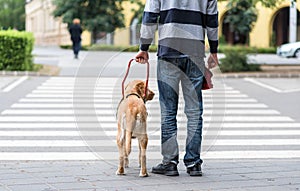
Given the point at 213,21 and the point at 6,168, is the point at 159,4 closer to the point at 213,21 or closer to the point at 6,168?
the point at 213,21

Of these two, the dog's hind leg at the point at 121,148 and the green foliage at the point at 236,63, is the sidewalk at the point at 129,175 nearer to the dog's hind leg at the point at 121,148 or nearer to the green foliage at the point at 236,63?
the dog's hind leg at the point at 121,148

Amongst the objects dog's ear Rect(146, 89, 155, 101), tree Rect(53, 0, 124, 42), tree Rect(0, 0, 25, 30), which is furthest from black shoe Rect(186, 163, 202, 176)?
tree Rect(0, 0, 25, 30)

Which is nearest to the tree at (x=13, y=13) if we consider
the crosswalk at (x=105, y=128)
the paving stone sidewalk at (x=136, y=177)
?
the crosswalk at (x=105, y=128)

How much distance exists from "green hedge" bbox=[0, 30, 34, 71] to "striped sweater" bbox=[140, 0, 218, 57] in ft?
51.8

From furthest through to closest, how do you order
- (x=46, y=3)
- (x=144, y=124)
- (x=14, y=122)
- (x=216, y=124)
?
(x=46, y=3) → (x=14, y=122) → (x=216, y=124) → (x=144, y=124)

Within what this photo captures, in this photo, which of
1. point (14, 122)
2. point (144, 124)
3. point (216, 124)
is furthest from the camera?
point (14, 122)

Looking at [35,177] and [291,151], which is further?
[291,151]

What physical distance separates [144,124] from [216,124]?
3.19 ft

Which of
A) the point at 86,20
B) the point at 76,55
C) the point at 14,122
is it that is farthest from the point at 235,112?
the point at 86,20

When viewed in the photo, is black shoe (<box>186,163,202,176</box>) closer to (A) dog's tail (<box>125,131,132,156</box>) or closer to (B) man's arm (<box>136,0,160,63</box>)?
(A) dog's tail (<box>125,131,132,156</box>)

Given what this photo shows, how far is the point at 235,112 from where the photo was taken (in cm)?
1330

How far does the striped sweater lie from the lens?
5.97m

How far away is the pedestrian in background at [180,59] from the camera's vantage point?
5.99 m

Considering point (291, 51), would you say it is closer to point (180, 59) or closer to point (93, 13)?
point (93, 13)
